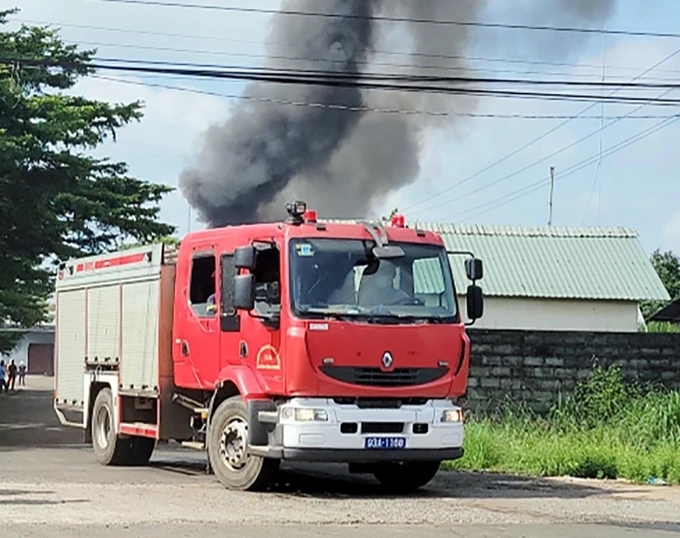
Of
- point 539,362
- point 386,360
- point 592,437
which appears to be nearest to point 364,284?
point 386,360

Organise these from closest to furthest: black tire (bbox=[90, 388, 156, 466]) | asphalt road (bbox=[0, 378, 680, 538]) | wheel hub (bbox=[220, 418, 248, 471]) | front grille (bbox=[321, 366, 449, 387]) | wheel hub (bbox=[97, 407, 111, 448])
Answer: asphalt road (bbox=[0, 378, 680, 538]), front grille (bbox=[321, 366, 449, 387]), wheel hub (bbox=[220, 418, 248, 471]), black tire (bbox=[90, 388, 156, 466]), wheel hub (bbox=[97, 407, 111, 448])

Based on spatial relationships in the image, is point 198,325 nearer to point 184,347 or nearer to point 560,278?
point 184,347

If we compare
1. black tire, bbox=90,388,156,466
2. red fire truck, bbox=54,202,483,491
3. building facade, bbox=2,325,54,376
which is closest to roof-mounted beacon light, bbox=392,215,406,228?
red fire truck, bbox=54,202,483,491

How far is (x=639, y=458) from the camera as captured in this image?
16172mm

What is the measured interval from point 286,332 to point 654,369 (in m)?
9.91

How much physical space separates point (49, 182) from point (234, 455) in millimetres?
15510

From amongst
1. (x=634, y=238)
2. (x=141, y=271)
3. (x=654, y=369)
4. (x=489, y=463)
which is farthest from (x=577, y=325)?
(x=141, y=271)

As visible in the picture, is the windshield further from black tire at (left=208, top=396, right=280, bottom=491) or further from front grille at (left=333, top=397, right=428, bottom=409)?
black tire at (left=208, top=396, right=280, bottom=491)

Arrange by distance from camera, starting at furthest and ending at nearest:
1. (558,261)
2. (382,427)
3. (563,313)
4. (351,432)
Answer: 1. (558,261)
2. (563,313)
3. (382,427)
4. (351,432)

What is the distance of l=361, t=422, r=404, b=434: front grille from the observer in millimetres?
12898

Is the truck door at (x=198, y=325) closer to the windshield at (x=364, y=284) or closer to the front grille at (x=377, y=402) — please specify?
the windshield at (x=364, y=284)

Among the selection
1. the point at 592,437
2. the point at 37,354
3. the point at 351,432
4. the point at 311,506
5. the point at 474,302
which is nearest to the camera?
the point at 311,506

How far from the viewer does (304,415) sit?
12.7 metres

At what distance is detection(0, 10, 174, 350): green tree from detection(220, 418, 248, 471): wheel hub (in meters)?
12.5
